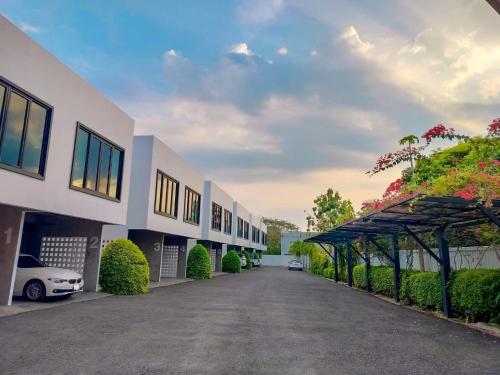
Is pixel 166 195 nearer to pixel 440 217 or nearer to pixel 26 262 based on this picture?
pixel 26 262

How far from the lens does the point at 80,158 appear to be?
38.0 feet

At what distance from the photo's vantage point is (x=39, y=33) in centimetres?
1023

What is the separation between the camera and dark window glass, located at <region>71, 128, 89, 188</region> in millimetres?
11323

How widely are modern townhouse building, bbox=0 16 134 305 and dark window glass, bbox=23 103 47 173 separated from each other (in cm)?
3

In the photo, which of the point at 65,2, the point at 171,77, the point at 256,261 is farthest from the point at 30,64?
the point at 256,261

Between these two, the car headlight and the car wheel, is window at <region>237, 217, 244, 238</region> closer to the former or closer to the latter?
the car headlight

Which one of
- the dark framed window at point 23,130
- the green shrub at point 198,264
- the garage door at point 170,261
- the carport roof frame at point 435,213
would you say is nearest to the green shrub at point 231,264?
the green shrub at point 198,264

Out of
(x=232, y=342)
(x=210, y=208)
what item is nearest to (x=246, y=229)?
(x=210, y=208)

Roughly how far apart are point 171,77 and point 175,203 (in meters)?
7.56

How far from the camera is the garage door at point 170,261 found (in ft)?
77.3

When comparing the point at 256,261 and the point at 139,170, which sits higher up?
the point at 139,170

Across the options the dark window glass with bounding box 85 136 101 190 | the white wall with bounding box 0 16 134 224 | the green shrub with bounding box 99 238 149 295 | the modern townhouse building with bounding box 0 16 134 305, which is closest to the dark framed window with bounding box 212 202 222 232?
the green shrub with bounding box 99 238 149 295

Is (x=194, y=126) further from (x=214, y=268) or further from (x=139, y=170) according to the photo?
(x=214, y=268)

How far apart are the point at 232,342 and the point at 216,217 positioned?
23.6m
